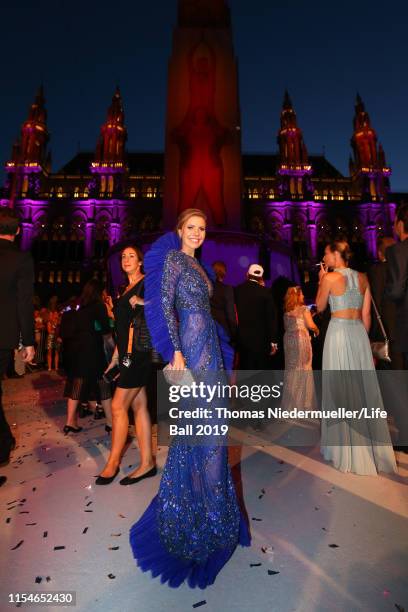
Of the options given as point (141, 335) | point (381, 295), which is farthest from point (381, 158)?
Answer: point (141, 335)

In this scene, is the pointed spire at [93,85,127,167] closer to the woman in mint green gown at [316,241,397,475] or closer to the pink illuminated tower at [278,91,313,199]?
the pink illuminated tower at [278,91,313,199]

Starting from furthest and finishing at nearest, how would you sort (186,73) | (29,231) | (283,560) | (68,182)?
(68,182)
(29,231)
(186,73)
(283,560)

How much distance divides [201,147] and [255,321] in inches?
356

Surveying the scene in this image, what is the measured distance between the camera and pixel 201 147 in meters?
11.7

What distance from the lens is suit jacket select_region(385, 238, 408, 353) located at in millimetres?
2330

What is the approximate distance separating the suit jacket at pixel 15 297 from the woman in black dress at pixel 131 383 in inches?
27.4

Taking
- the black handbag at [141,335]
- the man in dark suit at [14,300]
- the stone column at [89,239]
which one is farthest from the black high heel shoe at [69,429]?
the stone column at [89,239]

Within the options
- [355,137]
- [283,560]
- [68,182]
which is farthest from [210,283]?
[355,137]

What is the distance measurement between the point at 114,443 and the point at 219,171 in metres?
10.7

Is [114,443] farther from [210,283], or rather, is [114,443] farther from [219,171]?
[219,171]

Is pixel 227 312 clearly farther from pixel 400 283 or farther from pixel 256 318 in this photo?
pixel 256 318

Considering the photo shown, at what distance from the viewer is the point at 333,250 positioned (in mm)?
3172

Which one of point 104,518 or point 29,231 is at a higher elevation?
point 29,231

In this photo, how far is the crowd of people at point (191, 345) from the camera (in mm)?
1779
